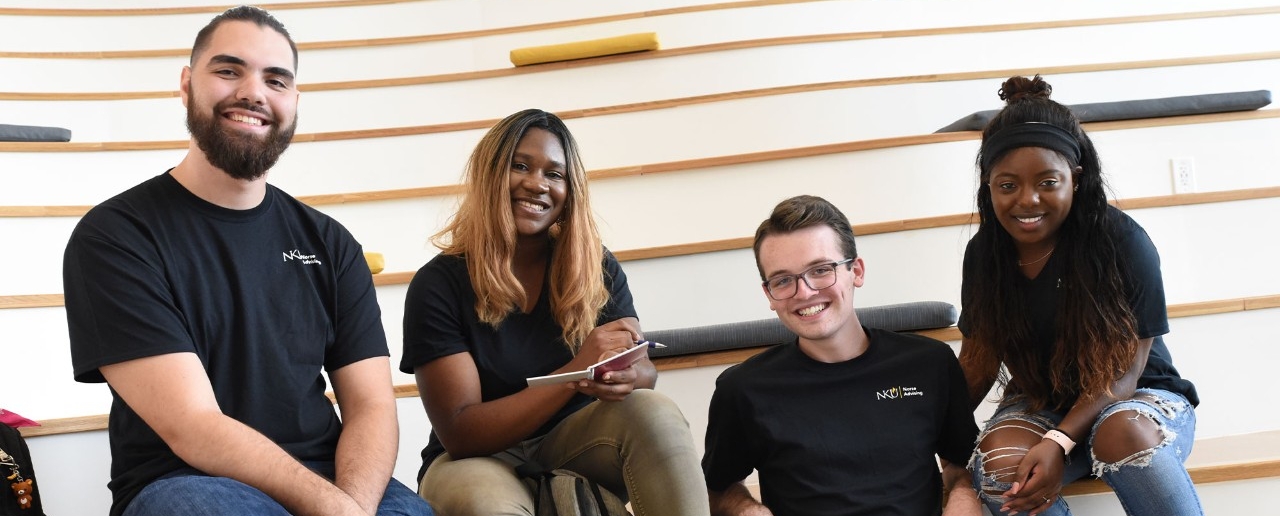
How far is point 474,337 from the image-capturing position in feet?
4.91

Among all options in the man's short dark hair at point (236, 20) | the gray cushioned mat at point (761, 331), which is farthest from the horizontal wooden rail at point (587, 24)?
the man's short dark hair at point (236, 20)

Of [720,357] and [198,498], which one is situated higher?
[198,498]

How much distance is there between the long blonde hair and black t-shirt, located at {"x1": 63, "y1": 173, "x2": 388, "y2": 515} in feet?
0.60

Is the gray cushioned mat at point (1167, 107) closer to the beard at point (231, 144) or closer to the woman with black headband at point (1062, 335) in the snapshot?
the woman with black headband at point (1062, 335)

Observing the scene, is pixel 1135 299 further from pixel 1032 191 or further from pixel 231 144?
pixel 231 144

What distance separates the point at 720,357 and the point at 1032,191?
608 mm

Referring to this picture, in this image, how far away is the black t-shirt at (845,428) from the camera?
1.41 metres

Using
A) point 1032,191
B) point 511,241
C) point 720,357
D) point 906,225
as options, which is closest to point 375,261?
point 511,241

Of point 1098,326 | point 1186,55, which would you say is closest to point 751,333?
point 1098,326

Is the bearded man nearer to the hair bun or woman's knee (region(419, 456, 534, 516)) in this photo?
woman's knee (region(419, 456, 534, 516))

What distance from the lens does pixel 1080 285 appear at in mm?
1541

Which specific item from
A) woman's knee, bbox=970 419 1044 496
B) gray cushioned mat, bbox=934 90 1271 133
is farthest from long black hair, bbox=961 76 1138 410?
gray cushioned mat, bbox=934 90 1271 133

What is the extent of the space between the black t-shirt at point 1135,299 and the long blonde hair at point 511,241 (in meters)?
0.64

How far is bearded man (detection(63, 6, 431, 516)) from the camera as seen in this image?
1.16 metres
